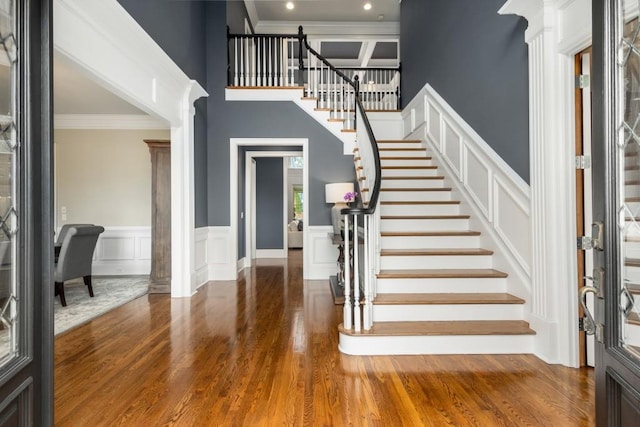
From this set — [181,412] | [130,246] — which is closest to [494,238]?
[181,412]

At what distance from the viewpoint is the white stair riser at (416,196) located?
4.39 meters

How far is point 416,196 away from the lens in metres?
4.43

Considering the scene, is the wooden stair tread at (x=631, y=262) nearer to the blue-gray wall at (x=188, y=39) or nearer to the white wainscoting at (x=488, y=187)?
the white wainscoting at (x=488, y=187)

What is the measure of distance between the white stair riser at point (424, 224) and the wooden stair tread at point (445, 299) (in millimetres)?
1020

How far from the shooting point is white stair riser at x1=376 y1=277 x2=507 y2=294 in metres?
3.07

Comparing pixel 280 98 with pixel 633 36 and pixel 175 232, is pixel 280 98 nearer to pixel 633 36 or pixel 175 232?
pixel 175 232

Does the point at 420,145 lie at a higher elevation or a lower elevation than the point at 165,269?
higher

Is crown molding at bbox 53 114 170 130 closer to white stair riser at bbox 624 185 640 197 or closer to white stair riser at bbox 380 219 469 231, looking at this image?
white stair riser at bbox 380 219 469 231

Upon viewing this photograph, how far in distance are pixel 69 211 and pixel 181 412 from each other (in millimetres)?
5920

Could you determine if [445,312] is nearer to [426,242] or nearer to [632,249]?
[426,242]

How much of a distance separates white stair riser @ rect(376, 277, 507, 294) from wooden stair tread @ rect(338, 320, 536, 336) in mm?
333

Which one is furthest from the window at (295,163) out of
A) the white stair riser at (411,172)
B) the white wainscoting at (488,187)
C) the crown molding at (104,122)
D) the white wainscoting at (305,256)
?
the white stair riser at (411,172)

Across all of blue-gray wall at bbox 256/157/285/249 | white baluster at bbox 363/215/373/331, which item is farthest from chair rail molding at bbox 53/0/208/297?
blue-gray wall at bbox 256/157/285/249

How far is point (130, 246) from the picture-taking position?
634 cm
